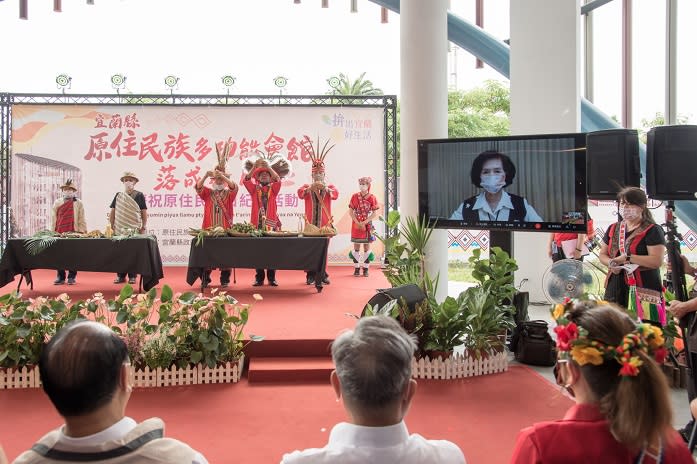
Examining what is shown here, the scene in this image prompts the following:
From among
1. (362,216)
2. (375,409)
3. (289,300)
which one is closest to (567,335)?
(375,409)

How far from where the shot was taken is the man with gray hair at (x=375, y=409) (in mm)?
1235

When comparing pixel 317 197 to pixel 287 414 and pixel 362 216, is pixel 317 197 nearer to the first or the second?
pixel 362 216

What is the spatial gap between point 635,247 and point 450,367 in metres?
1.47

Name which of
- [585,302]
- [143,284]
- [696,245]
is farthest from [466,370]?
[696,245]

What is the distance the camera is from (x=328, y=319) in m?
5.23

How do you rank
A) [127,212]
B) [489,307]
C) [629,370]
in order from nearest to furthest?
[629,370] < [489,307] < [127,212]

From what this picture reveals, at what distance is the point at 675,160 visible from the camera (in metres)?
3.45

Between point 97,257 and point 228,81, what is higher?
point 228,81

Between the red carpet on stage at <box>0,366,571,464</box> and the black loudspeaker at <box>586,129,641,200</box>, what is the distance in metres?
1.43

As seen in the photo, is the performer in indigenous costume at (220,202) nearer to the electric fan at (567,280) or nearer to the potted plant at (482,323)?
the potted plant at (482,323)

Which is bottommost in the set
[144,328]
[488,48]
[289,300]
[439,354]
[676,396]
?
[676,396]

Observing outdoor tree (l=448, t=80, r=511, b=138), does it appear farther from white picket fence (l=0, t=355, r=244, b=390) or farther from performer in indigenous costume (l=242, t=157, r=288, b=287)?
white picket fence (l=0, t=355, r=244, b=390)

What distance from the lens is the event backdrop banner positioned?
973 cm

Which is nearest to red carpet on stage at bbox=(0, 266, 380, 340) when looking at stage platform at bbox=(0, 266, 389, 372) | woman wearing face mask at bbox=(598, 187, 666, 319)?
stage platform at bbox=(0, 266, 389, 372)
